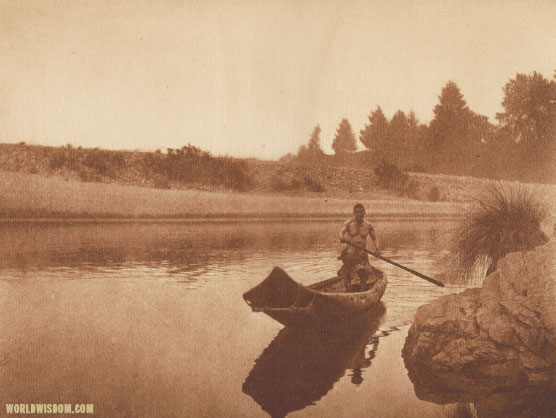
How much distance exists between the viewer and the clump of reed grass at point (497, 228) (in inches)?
347

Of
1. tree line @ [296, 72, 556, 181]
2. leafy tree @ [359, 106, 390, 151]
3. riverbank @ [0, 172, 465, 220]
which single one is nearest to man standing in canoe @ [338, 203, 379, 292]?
riverbank @ [0, 172, 465, 220]

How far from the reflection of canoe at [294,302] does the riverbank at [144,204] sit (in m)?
16.4

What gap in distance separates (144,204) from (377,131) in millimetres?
32188

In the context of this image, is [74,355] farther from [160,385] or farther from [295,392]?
[295,392]

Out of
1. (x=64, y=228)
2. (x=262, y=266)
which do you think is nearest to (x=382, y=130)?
(x=64, y=228)

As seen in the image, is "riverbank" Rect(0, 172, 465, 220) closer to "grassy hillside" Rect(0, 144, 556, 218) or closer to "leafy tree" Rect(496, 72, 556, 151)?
"grassy hillside" Rect(0, 144, 556, 218)

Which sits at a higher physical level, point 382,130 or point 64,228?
point 382,130

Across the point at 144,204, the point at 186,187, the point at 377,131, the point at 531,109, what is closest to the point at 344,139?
the point at 377,131

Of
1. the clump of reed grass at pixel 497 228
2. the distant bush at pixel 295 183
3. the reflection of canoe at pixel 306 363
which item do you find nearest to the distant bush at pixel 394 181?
the distant bush at pixel 295 183

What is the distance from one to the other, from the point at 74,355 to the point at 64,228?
16.3 metres

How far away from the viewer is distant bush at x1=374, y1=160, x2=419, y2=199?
39750 mm

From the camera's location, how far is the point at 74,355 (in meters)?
7.54

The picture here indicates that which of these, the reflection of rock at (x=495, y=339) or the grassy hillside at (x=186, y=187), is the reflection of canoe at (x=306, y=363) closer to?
the reflection of rock at (x=495, y=339)

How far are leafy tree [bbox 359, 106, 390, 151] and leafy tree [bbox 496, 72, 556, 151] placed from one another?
11.5 m
